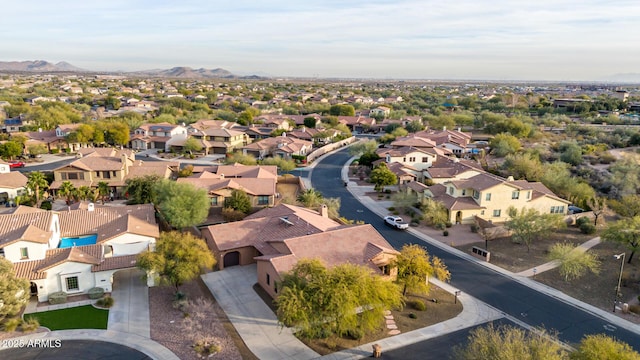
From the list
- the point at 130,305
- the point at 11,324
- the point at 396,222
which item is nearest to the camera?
the point at 11,324

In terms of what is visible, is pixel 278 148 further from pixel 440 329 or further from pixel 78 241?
pixel 440 329

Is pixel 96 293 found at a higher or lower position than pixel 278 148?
lower

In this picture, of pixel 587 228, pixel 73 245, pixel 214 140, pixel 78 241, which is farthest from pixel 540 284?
pixel 214 140

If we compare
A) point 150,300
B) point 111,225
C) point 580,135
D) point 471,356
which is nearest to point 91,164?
point 111,225

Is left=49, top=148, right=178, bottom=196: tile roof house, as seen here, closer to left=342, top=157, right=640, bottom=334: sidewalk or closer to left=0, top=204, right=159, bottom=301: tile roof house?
left=0, top=204, right=159, bottom=301: tile roof house

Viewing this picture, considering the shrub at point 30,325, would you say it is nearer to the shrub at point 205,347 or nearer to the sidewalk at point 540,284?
the shrub at point 205,347

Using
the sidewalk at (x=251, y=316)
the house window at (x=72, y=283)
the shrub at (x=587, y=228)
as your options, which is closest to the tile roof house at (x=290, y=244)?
the sidewalk at (x=251, y=316)
